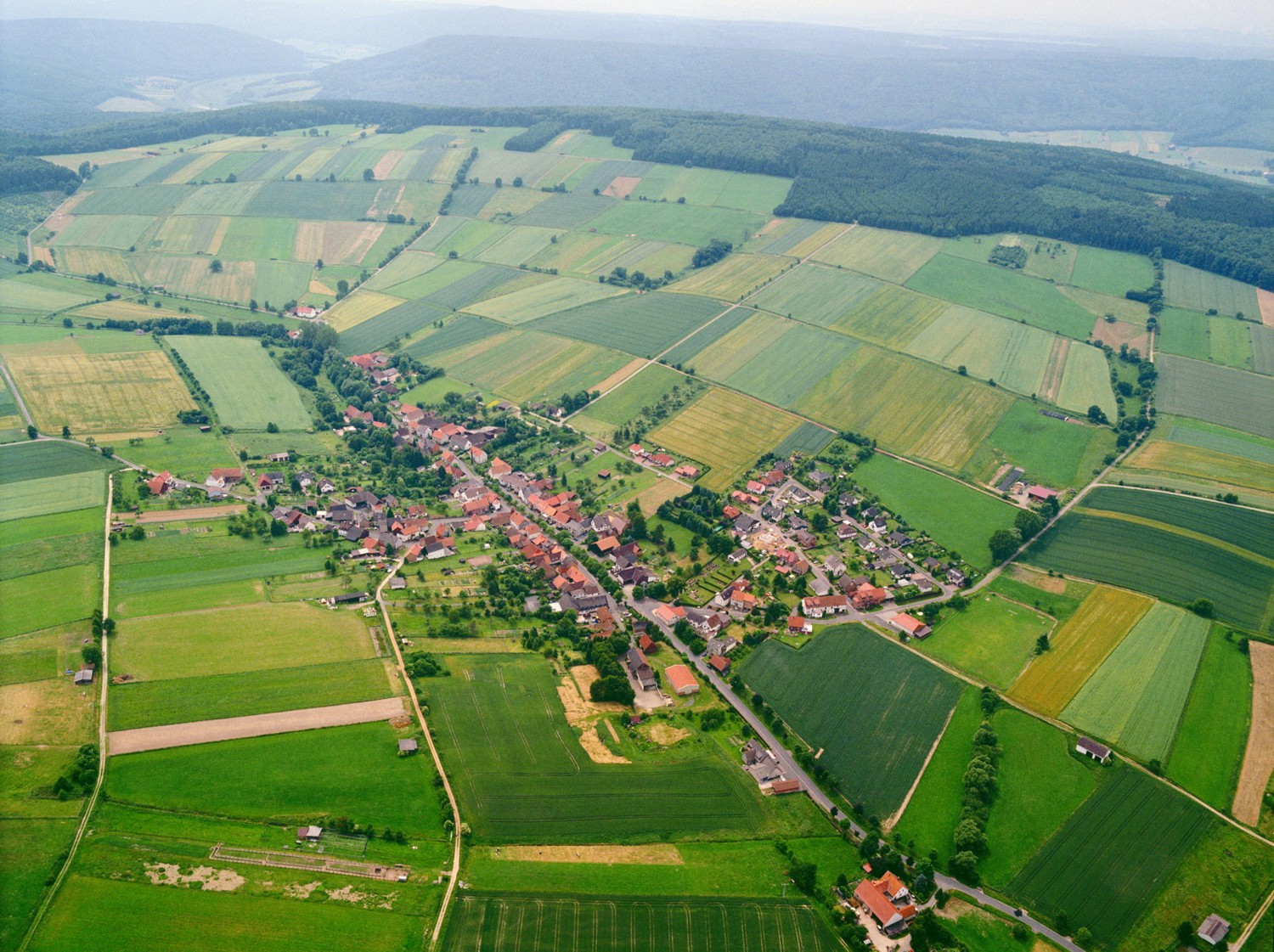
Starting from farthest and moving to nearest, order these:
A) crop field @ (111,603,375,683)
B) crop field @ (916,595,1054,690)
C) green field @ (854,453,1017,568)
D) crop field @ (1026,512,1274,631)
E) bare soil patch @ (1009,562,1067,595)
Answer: green field @ (854,453,1017,568), bare soil patch @ (1009,562,1067,595), crop field @ (1026,512,1274,631), crop field @ (916,595,1054,690), crop field @ (111,603,375,683)

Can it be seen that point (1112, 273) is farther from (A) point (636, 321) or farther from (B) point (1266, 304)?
(A) point (636, 321)

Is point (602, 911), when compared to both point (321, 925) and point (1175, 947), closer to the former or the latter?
point (321, 925)

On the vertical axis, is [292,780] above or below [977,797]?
below

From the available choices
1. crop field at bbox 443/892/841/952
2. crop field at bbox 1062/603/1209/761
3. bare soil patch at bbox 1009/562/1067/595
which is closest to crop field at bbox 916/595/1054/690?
bare soil patch at bbox 1009/562/1067/595

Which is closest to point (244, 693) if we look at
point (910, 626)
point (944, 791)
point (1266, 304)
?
point (944, 791)

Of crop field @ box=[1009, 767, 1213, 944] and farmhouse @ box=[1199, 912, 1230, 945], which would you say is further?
crop field @ box=[1009, 767, 1213, 944]

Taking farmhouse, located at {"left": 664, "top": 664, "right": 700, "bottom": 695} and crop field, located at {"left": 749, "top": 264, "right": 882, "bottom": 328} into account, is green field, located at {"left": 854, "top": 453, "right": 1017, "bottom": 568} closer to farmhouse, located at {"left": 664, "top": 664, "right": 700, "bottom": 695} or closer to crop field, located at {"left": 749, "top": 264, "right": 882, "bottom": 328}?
farmhouse, located at {"left": 664, "top": 664, "right": 700, "bottom": 695}

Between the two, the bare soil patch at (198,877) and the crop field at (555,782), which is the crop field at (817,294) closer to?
the crop field at (555,782)
